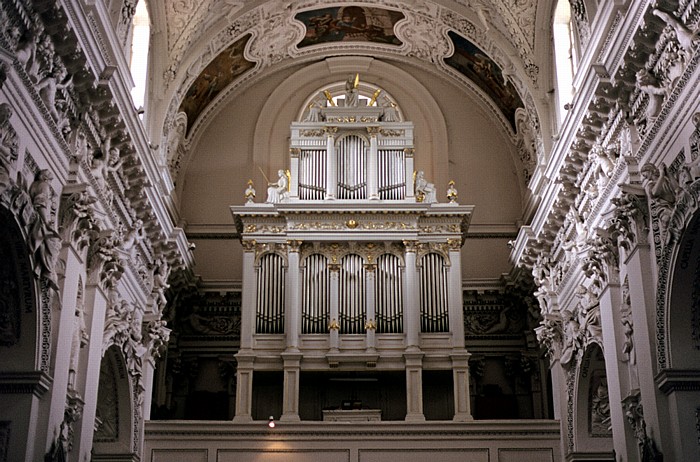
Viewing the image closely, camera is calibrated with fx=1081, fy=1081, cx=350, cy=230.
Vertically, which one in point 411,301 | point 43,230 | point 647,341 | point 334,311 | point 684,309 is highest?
point 411,301

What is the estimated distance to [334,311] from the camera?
21281 millimetres

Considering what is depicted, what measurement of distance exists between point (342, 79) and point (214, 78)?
3.25m

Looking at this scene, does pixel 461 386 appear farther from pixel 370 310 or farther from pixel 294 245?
pixel 294 245

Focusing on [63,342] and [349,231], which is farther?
[349,231]

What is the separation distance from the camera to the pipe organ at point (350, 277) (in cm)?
2081

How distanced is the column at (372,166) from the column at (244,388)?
4.30 meters

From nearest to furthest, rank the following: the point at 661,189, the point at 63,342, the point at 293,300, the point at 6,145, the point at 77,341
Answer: the point at 6,145 → the point at 661,189 → the point at 63,342 → the point at 77,341 → the point at 293,300

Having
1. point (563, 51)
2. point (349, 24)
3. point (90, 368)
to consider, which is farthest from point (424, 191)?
point (90, 368)

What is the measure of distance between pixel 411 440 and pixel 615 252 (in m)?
5.49

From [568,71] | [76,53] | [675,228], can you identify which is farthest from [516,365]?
[76,53]

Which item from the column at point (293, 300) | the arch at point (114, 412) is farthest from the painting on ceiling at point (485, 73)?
the arch at point (114, 412)

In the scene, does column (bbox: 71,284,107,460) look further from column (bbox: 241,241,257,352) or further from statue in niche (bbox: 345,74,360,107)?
statue in niche (bbox: 345,74,360,107)

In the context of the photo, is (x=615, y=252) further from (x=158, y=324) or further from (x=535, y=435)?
(x=158, y=324)

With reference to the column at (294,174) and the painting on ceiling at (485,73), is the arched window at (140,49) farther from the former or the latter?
the painting on ceiling at (485,73)
